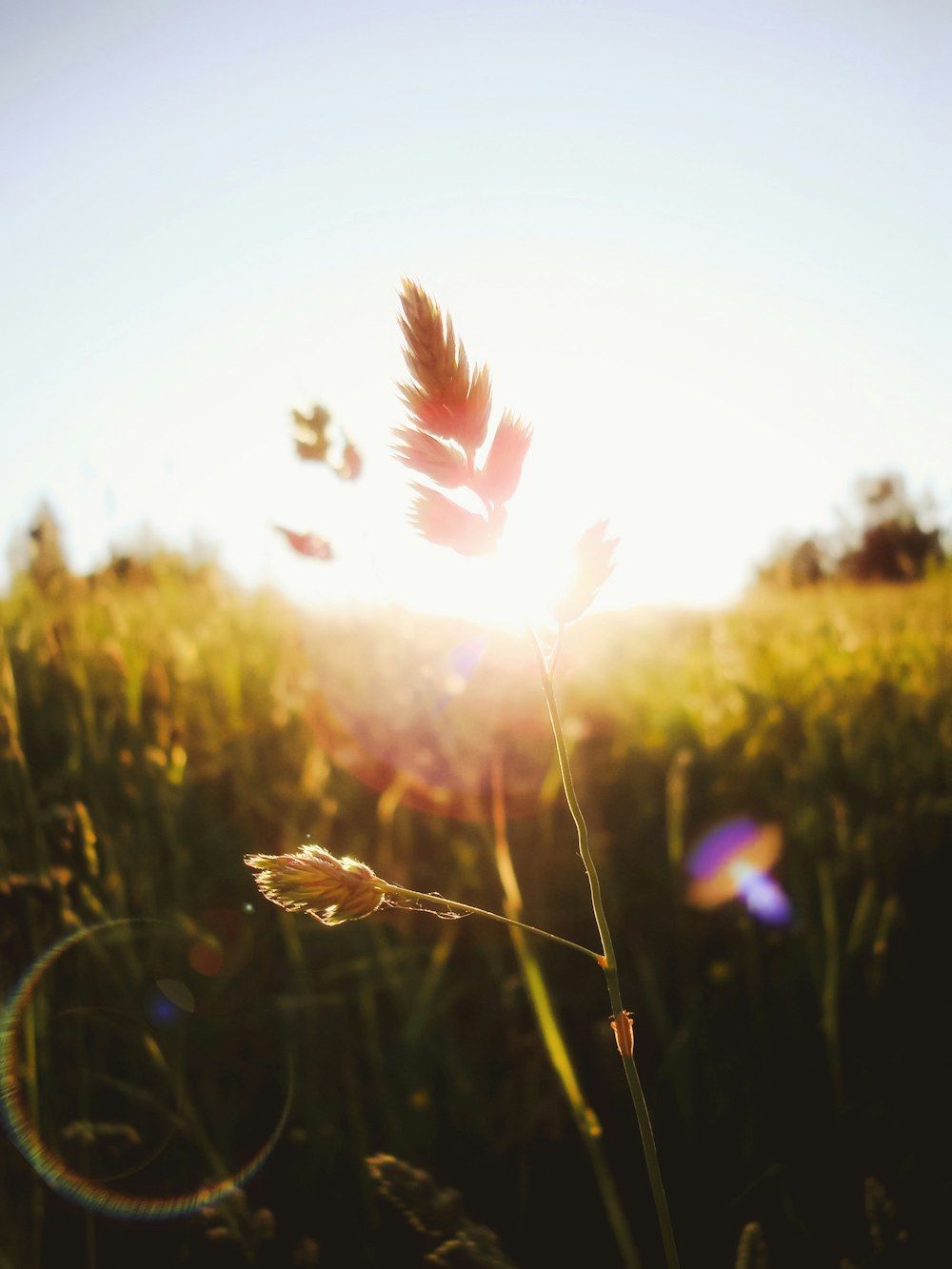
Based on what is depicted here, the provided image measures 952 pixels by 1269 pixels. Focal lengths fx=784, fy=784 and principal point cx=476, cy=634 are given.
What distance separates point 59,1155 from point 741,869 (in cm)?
165

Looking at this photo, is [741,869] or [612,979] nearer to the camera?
[612,979]

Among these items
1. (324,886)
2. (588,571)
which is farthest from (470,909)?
(588,571)

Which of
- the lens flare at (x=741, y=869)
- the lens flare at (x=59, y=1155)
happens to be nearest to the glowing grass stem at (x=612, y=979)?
the lens flare at (x=59, y=1155)

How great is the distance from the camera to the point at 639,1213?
1.29 meters

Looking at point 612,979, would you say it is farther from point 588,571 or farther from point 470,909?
point 588,571

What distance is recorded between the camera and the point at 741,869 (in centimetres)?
213

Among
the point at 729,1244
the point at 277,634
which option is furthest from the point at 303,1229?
the point at 277,634

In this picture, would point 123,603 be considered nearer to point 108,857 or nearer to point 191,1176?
point 108,857

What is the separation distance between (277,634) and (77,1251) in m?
2.51

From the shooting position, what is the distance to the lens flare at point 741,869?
6.48ft

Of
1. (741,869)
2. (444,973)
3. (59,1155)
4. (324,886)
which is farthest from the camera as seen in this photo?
(741,869)

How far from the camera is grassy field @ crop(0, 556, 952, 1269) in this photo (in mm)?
1224

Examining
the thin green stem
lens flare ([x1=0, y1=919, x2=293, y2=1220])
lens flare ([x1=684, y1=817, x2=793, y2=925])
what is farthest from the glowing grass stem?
lens flare ([x1=684, y1=817, x2=793, y2=925])

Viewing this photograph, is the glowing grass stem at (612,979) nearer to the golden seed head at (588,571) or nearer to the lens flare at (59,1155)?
the golden seed head at (588,571)
